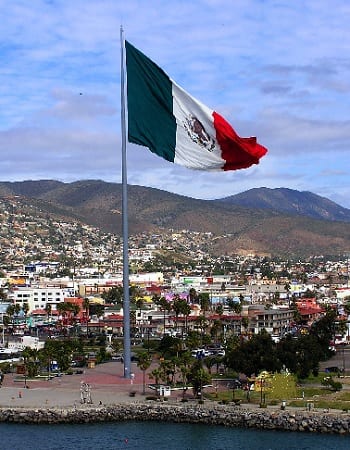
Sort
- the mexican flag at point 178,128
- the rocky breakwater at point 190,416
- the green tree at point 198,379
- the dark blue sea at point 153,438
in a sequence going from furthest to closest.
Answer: the green tree at point 198,379 → the rocky breakwater at point 190,416 → the dark blue sea at point 153,438 → the mexican flag at point 178,128

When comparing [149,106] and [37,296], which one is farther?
[37,296]

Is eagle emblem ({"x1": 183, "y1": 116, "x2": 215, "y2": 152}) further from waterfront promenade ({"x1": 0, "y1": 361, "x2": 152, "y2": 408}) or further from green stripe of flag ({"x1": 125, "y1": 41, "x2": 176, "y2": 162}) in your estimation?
waterfront promenade ({"x1": 0, "y1": 361, "x2": 152, "y2": 408})

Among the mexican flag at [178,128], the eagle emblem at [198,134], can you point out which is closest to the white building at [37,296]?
the mexican flag at [178,128]

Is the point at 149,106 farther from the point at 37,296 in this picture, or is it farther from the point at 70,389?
the point at 37,296

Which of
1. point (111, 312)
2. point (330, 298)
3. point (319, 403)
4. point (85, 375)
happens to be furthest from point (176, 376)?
point (330, 298)

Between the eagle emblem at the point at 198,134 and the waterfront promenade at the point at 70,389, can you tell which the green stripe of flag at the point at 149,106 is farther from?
the waterfront promenade at the point at 70,389

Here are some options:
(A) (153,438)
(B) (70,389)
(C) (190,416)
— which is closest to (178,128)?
(A) (153,438)

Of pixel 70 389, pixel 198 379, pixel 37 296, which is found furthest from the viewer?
pixel 37 296
